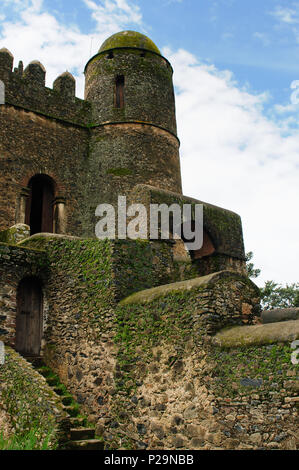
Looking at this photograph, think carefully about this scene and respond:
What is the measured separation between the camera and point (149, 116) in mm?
14875

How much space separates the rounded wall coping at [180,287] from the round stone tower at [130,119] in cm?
623

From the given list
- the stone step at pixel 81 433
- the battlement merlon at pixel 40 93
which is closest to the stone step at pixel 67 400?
the stone step at pixel 81 433

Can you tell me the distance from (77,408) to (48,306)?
2.27 m

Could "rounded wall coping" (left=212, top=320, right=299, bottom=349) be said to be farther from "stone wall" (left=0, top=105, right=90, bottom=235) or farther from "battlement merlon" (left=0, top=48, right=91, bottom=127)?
"battlement merlon" (left=0, top=48, right=91, bottom=127)

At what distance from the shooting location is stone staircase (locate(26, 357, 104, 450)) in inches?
282

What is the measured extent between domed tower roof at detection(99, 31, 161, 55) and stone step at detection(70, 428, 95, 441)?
40.0 ft

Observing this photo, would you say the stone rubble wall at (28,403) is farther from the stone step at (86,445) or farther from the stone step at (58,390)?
the stone step at (58,390)

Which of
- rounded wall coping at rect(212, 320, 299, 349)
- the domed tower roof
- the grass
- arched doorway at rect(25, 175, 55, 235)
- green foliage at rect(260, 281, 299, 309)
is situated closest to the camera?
rounded wall coping at rect(212, 320, 299, 349)

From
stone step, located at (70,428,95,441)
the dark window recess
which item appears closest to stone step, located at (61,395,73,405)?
stone step, located at (70,428,95,441)

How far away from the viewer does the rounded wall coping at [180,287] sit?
700 centimetres

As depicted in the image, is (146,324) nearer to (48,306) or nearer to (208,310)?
(208,310)

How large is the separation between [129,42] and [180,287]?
36.2 feet

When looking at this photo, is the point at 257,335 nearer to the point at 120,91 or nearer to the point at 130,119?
the point at 130,119
